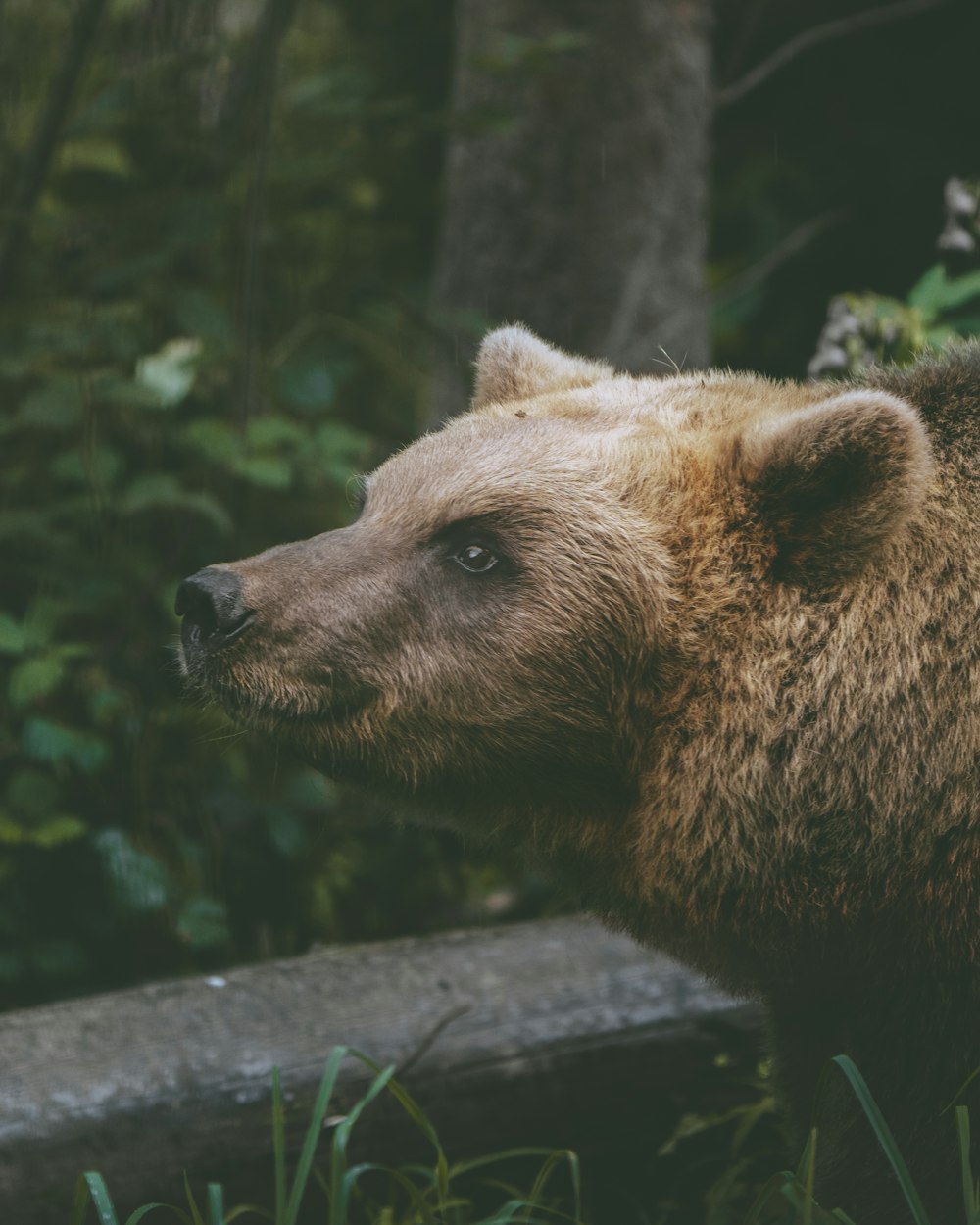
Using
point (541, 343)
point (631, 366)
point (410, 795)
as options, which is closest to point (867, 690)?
point (410, 795)

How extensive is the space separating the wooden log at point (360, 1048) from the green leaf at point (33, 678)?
3.11 feet

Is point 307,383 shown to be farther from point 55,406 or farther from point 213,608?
point 213,608

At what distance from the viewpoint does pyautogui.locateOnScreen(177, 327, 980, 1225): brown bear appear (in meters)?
2.57

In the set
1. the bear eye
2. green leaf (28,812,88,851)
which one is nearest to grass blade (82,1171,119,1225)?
the bear eye

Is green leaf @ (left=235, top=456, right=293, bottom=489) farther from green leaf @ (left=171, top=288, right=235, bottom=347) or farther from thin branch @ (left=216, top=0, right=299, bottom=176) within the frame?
thin branch @ (left=216, top=0, right=299, bottom=176)

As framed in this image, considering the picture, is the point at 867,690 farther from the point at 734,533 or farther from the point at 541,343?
the point at 541,343

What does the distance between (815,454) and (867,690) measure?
0.45 metres

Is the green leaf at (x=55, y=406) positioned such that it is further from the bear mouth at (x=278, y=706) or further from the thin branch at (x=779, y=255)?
the thin branch at (x=779, y=255)

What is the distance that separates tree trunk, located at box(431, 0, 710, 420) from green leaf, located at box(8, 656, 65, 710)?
2.24 meters

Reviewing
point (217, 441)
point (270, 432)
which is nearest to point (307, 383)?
point (270, 432)

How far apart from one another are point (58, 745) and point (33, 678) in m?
0.25

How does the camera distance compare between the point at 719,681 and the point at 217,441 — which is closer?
the point at 719,681

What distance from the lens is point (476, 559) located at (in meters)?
2.78

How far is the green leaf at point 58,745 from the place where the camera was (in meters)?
4.10
